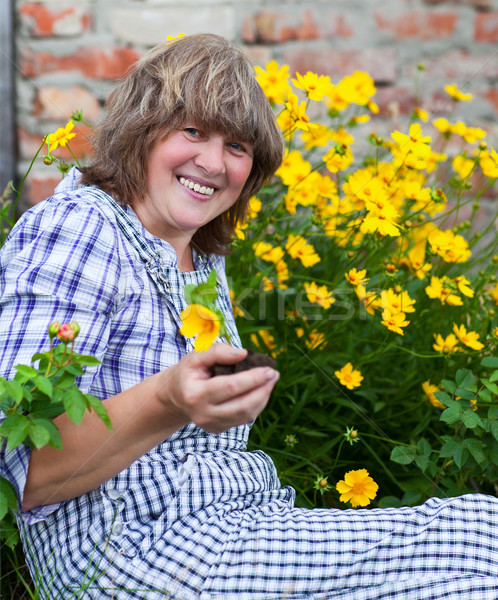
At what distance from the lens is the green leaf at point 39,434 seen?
76 cm

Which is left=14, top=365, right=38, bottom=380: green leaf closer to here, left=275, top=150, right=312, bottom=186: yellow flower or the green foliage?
the green foliage

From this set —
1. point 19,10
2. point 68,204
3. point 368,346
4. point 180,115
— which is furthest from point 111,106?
point 19,10

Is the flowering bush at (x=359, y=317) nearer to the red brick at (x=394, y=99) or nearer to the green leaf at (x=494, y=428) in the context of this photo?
the green leaf at (x=494, y=428)

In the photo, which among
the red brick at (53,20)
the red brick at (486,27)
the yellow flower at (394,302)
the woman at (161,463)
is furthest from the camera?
the red brick at (486,27)

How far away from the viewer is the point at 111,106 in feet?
3.90

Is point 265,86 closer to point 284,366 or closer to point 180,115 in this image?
point 180,115

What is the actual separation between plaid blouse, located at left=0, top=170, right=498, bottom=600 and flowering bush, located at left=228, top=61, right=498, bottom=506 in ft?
1.11

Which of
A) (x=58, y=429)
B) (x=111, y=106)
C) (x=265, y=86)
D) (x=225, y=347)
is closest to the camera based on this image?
(x=225, y=347)

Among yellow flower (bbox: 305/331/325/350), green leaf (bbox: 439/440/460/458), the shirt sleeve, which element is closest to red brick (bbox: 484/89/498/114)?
yellow flower (bbox: 305/331/325/350)

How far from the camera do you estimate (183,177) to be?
3.62ft

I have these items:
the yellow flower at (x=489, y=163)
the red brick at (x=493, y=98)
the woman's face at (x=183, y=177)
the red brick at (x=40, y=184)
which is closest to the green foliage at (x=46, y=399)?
the woman's face at (x=183, y=177)

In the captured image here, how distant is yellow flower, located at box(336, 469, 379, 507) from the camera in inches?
46.6

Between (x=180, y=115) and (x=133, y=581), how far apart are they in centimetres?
65

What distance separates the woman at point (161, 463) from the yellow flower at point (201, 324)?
3 cm
